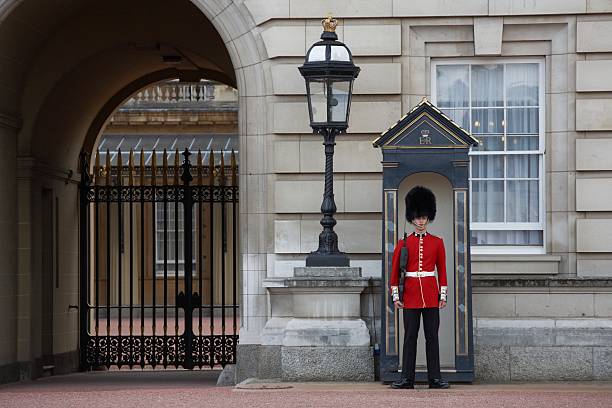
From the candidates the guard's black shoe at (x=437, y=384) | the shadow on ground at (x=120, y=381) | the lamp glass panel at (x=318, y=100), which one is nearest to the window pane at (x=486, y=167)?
the lamp glass panel at (x=318, y=100)

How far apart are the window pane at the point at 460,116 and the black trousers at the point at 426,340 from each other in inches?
83.8

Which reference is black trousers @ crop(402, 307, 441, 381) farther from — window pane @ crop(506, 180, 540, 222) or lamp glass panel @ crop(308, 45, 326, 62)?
lamp glass panel @ crop(308, 45, 326, 62)

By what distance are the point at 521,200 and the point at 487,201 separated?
0.28 meters

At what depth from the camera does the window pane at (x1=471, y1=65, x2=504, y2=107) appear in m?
13.7

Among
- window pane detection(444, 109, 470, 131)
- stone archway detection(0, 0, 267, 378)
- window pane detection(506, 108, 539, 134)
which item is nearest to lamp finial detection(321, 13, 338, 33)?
stone archway detection(0, 0, 267, 378)

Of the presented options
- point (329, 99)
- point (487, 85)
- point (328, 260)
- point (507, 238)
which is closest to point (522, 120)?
point (487, 85)

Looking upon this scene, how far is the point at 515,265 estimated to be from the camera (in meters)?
13.3

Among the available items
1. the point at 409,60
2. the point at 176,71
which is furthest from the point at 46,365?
the point at 409,60

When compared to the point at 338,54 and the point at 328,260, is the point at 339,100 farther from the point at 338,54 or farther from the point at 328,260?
the point at 328,260

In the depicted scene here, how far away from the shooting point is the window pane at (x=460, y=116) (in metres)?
13.7

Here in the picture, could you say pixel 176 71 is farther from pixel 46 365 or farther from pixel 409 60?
pixel 409 60

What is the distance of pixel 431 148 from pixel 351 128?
112 centimetres

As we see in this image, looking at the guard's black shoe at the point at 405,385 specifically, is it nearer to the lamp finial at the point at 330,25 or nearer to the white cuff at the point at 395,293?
the white cuff at the point at 395,293

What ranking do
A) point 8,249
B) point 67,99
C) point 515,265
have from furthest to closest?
point 67,99, point 8,249, point 515,265
